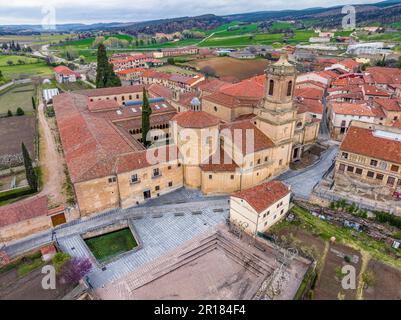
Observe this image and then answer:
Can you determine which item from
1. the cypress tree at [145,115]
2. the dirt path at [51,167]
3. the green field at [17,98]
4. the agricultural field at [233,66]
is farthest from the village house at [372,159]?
the green field at [17,98]

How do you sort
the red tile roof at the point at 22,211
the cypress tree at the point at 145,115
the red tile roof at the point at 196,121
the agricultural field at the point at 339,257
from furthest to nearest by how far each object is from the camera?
the cypress tree at the point at 145,115 < the red tile roof at the point at 196,121 < the red tile roof at the point at 22,211 < the agricultural field at the point at 339,257

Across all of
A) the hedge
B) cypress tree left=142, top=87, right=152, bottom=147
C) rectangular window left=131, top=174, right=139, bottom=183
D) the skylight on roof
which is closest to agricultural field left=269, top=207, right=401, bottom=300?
the skylight on roof

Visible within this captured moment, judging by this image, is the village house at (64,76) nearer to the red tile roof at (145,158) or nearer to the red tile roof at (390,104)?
the red tile roof at (145,158)

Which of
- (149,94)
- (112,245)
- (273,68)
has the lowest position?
(112,245)

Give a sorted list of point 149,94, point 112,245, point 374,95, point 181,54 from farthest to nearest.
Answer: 1. point 181,54
2. point 149,94
3. point 374,95
4. point 112,245

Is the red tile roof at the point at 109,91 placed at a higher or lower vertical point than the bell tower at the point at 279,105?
lower

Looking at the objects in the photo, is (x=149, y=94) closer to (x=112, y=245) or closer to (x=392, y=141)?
(x=112, y=245)

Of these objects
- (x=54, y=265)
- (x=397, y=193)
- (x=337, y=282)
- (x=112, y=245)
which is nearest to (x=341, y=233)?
(x=337, y=282)
